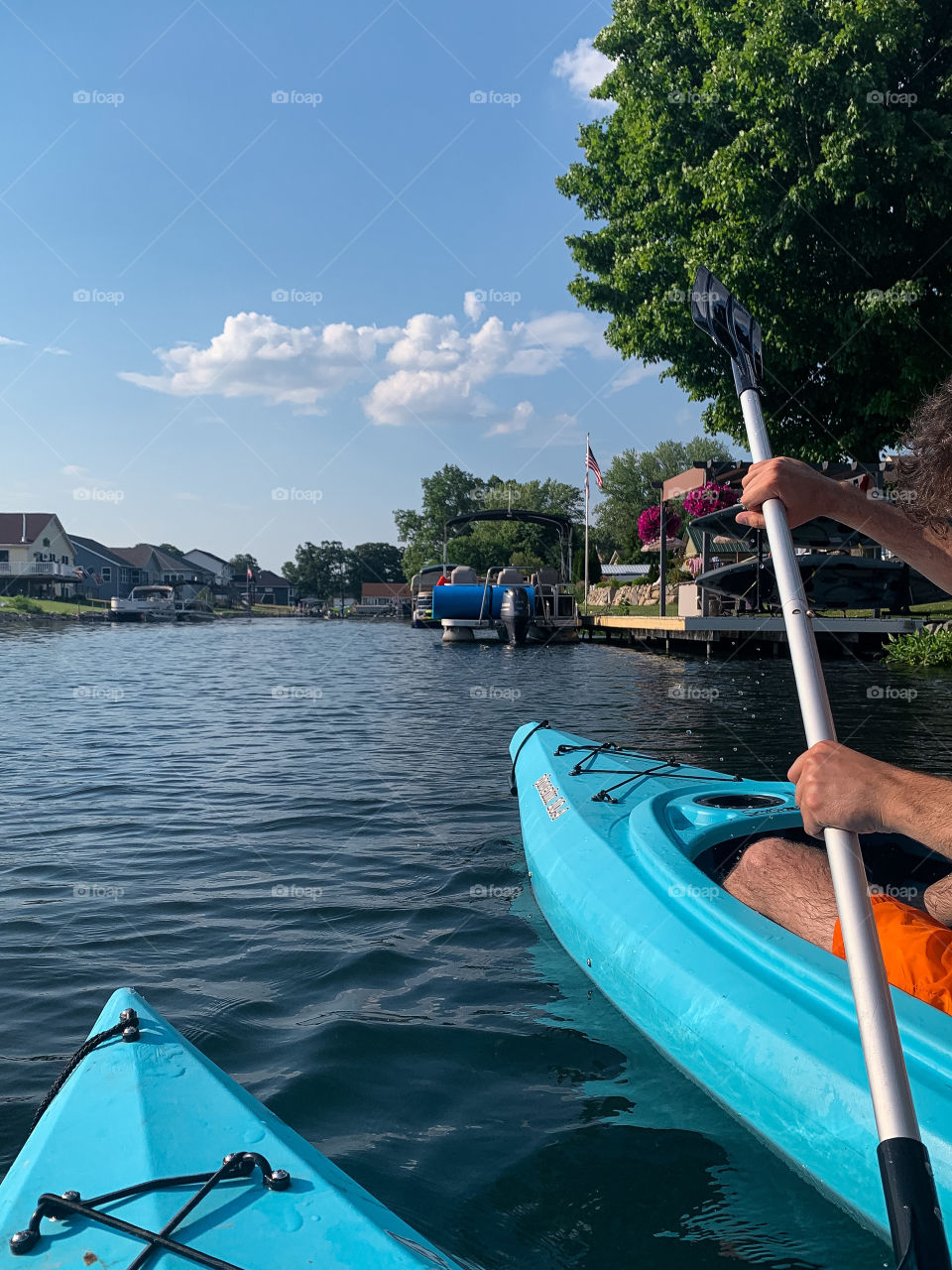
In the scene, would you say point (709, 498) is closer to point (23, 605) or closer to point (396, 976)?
point (396, 976)

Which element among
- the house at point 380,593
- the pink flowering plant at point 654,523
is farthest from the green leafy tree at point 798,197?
the house at point 380,593

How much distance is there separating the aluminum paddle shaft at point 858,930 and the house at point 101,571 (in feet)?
247

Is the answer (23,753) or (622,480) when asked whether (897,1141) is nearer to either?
(23,753)

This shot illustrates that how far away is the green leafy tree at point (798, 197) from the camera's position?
13.1 m

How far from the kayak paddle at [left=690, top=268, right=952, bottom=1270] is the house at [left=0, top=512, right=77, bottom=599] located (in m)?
64.4

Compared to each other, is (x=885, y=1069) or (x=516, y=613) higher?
(x=516, y=613)

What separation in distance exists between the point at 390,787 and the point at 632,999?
438 centimetres

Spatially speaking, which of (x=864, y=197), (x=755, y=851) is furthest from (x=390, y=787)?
(x=864, y=197)

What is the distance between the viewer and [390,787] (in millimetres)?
7480

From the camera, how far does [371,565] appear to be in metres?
120

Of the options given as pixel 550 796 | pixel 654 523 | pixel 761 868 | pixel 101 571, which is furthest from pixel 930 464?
pixel 101 571

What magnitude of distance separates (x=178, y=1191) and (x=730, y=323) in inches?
119

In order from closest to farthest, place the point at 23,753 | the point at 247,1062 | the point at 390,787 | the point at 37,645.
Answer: the point at 247,1062
the point at 390,787
the point at 23,753
the point at 37,645

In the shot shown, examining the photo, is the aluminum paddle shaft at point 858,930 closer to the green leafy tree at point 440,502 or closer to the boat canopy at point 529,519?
the boat canopy at point 529,519
